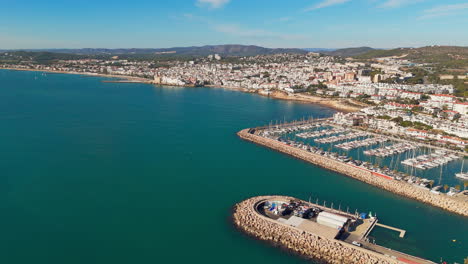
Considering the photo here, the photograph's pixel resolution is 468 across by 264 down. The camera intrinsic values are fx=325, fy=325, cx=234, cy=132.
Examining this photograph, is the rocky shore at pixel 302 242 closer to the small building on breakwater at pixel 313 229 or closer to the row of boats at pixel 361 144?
the small building on breakwater at pixel 313 229

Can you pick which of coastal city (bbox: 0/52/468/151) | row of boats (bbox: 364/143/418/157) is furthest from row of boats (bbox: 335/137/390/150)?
coastal city (bbox: 0/52/468/151)

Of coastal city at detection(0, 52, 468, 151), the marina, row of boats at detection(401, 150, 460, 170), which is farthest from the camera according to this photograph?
coastal city at detection(0, 52, 468, 151)

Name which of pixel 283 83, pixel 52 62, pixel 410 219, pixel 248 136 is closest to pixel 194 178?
pixel 248 136

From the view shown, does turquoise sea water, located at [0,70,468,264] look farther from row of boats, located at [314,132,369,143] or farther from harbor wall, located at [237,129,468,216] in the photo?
row of boats, located at [314,132,369,143]

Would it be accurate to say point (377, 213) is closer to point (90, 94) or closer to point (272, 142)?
point (272, 142)

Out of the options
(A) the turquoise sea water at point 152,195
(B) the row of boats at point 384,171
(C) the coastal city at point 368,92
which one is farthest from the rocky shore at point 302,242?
(C) the coastal city at point 368,92

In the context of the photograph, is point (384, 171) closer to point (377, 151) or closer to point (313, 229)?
point (377, 151)
